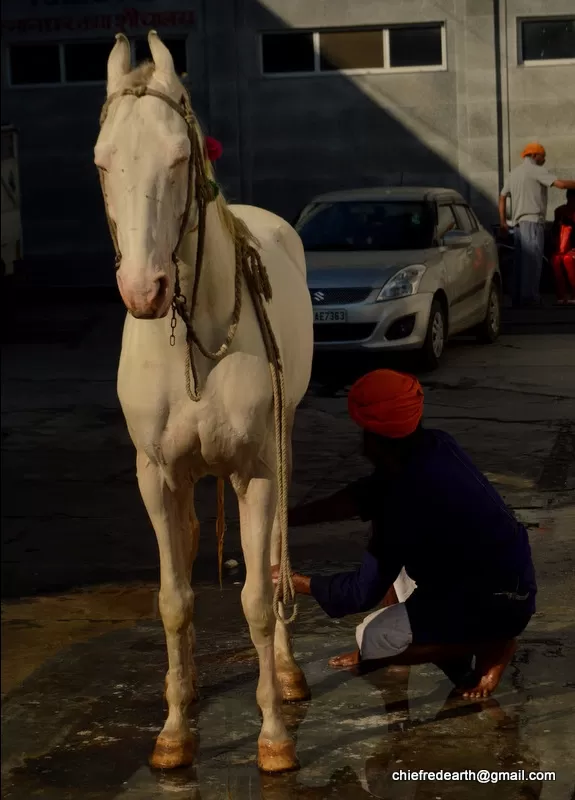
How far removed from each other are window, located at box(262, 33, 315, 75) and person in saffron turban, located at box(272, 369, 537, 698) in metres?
17.9

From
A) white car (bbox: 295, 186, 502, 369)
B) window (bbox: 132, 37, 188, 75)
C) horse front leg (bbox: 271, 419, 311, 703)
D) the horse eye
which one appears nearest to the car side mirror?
white car (bbox: 295, 186, 502, 369)

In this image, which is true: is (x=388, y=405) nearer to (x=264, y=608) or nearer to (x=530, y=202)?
(x=264, y=608)

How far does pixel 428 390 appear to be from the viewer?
13422 millimetres

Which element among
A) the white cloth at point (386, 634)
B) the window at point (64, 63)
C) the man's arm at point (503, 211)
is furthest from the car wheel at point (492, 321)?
the white cloth at point (386, 634)

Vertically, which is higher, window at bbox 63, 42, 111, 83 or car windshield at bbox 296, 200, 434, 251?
window at bbox 63, 42, 111, 83

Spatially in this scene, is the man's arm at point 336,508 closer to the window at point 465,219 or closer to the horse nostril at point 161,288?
the horse nostril at point 161,288

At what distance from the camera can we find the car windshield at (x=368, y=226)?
1537 cm

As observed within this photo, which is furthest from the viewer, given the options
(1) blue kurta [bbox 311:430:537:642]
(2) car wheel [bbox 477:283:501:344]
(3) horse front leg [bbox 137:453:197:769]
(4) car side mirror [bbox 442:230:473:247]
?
(2) car wheel [bbox 477:283:501:344]

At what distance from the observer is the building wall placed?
2198 cm

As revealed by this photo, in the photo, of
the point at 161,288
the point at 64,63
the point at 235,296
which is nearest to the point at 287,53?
the point at 64,63

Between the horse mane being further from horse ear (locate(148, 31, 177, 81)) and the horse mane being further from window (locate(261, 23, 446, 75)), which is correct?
window (locate(261, 23, 446, 75))

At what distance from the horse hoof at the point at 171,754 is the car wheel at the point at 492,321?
461 inches

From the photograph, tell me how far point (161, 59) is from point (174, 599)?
1844 mm

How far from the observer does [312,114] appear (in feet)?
74.7
